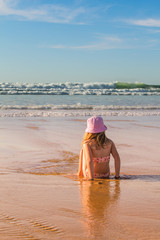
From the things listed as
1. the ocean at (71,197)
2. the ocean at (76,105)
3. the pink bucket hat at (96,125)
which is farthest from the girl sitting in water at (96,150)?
the ocean at (76,105)

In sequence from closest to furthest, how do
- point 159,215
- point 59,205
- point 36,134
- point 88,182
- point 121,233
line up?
point 121,233 < point 159,215 < point 59,205 < point 88,182 < point 36,134

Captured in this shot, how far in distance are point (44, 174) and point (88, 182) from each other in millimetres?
886

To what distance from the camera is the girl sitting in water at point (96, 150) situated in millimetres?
4480

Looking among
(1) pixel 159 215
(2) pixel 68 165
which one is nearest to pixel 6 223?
(1) pixel 159 215

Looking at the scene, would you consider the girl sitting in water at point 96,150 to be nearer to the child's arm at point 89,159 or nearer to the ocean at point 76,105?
the child's arm at point 89,159

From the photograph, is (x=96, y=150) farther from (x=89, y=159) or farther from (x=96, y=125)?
(x=96, y=125)

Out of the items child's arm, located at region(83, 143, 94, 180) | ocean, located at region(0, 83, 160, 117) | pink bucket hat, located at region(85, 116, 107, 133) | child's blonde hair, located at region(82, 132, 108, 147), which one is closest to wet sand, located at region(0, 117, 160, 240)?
child's arm, located at region(83, 143, 94, 180)

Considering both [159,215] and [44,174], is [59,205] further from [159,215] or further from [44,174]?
[44,174]

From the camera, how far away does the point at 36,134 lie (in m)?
9.05

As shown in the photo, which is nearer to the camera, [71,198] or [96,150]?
[71,198]

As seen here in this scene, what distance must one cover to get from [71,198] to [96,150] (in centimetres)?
120

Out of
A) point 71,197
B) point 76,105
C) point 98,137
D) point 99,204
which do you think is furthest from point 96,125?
point 76,105

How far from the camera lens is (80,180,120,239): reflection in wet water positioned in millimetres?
2666

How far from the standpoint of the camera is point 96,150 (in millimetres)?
4574
